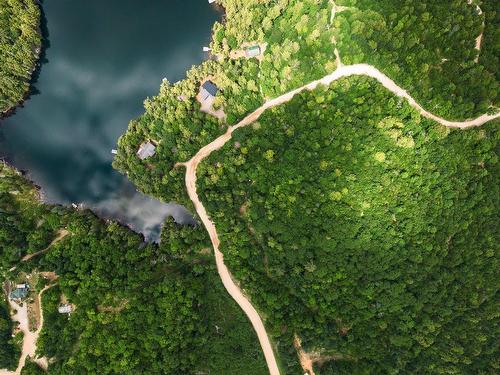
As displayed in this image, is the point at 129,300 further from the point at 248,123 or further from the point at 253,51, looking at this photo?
the point at 253,51

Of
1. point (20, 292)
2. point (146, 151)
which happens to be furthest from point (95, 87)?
point (20, 292)

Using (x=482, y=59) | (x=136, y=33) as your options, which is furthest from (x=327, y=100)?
(x=136, y=33)

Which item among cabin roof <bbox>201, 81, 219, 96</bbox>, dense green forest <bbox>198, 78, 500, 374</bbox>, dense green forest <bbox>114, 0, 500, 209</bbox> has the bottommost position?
dense green forest <bbox>198, 78, 500, 374</bbox>

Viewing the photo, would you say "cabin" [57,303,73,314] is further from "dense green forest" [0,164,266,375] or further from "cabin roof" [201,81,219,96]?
"cabin roof" [201,81,219,96]

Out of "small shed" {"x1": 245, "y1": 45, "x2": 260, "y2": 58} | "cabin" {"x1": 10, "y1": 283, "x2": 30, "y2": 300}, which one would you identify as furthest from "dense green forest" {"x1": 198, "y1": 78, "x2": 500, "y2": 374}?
"cabin" {"x1": 10, "y1": 283, "x2": 30, "y2": 300}

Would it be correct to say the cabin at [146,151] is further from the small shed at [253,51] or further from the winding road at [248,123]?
the small shed at [253,51]

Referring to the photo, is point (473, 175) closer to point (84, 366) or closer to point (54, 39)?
point (84, 366)
